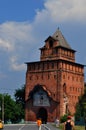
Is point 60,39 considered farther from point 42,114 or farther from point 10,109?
point 10,109

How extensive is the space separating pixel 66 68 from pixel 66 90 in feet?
15.9

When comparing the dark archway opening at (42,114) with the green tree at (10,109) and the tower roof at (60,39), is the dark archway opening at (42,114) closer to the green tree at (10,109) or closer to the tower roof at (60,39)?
the green tree at (10,109)

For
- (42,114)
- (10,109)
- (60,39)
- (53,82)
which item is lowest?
(42,114)

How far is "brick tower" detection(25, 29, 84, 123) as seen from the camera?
3396 inches

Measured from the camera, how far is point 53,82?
87.5 metres

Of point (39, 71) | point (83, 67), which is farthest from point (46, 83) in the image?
point (83, 67)

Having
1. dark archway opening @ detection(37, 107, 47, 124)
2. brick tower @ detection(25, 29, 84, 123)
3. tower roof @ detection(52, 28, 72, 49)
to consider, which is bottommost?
dark archway opening @ detection(37, 107, 47, 124)

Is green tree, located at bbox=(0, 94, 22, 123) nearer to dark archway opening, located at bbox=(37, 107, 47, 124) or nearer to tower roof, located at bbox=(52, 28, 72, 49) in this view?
dark archway opening, located at bbox=(37, 107, 47, 124)

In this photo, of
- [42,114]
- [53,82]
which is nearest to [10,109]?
[42,114]

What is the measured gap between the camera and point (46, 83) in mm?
88812

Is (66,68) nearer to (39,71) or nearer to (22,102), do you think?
(39,71)

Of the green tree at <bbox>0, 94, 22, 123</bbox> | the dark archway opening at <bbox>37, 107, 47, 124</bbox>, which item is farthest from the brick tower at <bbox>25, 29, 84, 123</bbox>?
the green tree at <bbox>0, 94, 22, 123</bbox>

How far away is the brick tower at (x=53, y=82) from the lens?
8625cm

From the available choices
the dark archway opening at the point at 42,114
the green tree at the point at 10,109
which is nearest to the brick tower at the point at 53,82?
the dark archway opening at the point at 42,114
